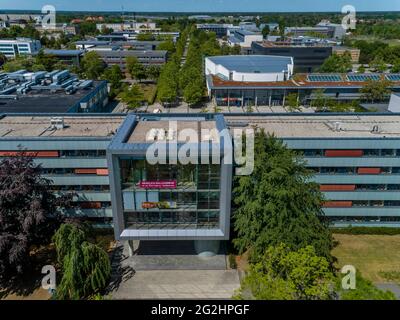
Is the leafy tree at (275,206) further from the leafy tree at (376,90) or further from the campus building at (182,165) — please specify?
the leafy tree at (376,90)

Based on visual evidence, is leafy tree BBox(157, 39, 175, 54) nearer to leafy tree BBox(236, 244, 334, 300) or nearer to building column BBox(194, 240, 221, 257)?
building column BBox(194, 240, 221, 257)

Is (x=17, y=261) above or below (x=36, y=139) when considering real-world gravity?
below

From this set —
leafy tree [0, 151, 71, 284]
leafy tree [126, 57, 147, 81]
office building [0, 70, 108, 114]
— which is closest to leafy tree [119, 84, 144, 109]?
office building [0, 70, 108, 114]

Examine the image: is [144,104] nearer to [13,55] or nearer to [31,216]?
[31,216]

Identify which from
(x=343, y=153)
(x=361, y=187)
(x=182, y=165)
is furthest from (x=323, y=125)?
(x=182, y=165)

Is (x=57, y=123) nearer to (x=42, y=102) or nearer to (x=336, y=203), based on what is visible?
(x=42, y=102)
